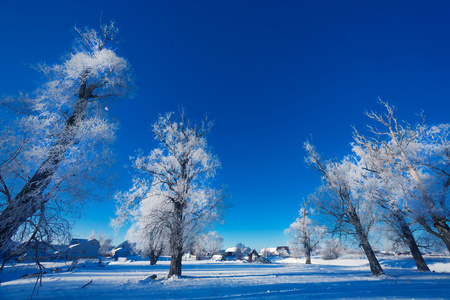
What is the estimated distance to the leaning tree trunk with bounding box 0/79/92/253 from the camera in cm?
413

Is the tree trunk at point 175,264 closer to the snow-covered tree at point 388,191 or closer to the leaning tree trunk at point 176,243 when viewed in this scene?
the leaning tree trunk at point 176,243

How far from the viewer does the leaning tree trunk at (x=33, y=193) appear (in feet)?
13.5

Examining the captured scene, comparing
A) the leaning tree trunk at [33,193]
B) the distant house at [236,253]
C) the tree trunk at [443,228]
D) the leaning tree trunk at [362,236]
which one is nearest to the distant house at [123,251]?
the distant house at [236,253]

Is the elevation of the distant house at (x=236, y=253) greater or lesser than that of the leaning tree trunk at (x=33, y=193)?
lesser

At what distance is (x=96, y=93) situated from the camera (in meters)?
7.73

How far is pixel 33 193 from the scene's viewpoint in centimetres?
446

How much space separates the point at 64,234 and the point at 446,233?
16.0 metres

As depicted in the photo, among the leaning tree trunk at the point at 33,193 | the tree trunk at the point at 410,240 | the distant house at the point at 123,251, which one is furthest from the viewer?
the distant house at the point at 123,251

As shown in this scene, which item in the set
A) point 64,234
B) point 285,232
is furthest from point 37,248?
point 285,232

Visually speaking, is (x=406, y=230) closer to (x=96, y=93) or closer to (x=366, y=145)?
(x=366, y=145)

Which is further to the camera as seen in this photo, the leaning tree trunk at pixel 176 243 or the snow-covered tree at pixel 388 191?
the leaning tree trunk at pixel 176 243

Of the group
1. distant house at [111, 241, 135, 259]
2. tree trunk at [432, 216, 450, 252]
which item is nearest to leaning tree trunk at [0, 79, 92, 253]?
tree trunk at [432, 216, 450, 252]

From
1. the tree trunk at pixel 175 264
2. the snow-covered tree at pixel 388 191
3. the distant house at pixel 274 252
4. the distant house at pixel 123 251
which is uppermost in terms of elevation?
the snow-covered tree at pixel 388 191

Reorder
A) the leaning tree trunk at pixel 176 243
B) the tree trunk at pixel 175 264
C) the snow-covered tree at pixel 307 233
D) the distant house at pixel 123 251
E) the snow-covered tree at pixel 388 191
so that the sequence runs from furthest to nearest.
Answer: the distant house at pixel 123 251
the snow-covered tree at pixel 307 233
the tree trunk at pixel 175 264
the leaning tree trunk at pixel 176 243
the snow-covered tree at pixel 388 191
